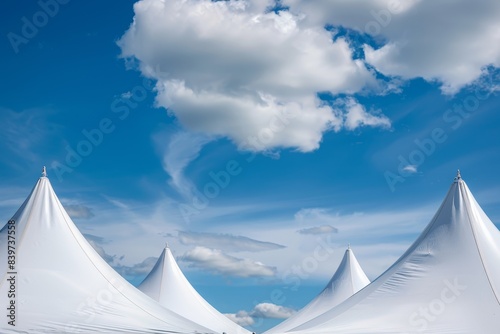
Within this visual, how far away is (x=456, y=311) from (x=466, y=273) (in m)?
1.28

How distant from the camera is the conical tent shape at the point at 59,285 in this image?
13297 millimetres

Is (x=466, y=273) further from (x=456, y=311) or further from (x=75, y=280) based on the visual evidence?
(x=75, y=280)

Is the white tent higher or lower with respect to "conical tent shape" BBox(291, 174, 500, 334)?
higher

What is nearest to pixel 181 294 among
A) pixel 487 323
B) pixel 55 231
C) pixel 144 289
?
pixel 144 289

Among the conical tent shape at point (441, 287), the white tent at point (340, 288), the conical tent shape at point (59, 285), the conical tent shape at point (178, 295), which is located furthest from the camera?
the conical tent shape at point (178, 295)

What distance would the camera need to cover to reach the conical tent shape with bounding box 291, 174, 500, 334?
1371cm

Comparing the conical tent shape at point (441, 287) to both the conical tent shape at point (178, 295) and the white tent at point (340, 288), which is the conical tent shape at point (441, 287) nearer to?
the white tent at point (340, 288)

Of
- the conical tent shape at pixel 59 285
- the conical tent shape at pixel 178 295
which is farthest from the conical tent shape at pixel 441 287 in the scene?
the conical tent shape at pixel 178 295

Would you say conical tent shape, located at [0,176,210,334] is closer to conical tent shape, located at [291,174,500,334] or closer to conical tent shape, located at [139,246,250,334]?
conical tent shape, located at [291,174,500,334]

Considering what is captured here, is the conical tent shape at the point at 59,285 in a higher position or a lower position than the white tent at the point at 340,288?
lower

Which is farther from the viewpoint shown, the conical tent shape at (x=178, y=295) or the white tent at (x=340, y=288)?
the conical tent shape at (x=178, y=295)

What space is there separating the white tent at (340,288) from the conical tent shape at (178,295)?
3.06 meters

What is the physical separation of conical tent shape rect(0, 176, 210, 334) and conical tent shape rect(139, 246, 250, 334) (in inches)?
400

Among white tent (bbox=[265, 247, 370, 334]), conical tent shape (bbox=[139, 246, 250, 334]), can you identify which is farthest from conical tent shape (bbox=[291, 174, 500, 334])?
conical tent shape (bbox=[139, 246, 250, 334])
